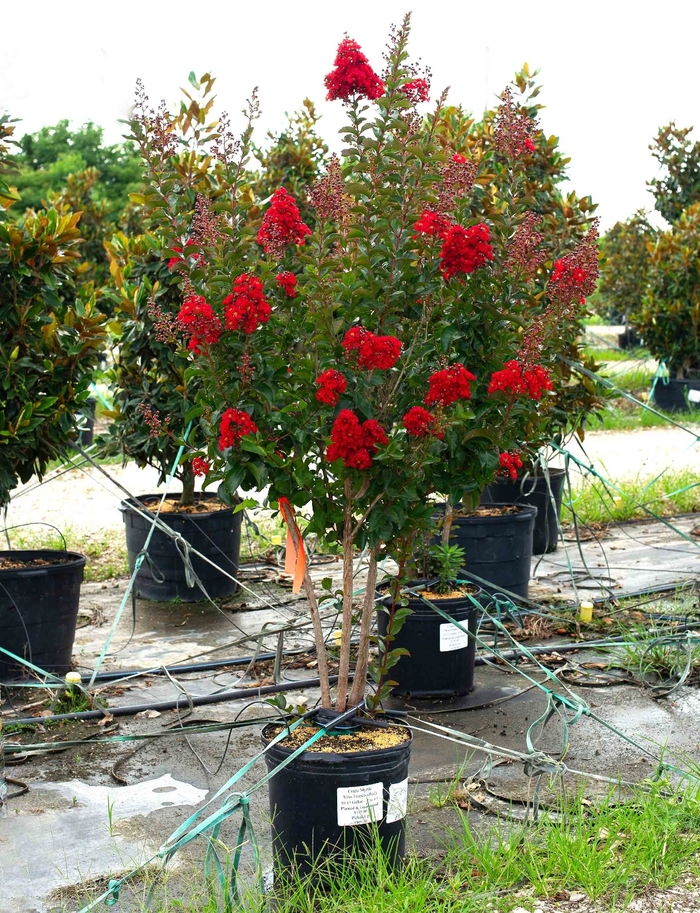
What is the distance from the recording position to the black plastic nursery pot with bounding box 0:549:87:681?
4.46m

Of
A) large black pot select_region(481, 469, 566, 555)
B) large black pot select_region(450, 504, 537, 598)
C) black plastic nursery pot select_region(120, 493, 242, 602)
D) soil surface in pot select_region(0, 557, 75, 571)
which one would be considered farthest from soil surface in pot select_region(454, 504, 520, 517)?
soil surface in pot select_region(0, 557, 75, 571)

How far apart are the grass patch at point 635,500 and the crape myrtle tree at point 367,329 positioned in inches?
187

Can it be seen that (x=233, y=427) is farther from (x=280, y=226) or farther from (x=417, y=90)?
(x=417, y=90)

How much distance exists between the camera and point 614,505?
26.2 ft

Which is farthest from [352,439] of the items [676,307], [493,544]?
[676,307]

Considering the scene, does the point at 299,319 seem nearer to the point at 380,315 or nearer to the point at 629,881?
the point at 380,315

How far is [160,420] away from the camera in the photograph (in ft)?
19.4

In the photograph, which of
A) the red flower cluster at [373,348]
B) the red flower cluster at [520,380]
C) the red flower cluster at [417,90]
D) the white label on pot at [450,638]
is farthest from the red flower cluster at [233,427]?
the white label on pot at [450,638]

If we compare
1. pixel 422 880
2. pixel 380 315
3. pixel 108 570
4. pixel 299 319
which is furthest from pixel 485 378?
pixel 108 570

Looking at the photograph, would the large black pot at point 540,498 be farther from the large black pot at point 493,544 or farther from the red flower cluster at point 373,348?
the red flower cluster at point 373,348

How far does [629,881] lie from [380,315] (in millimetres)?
1627

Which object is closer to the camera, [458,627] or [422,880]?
[422,880]

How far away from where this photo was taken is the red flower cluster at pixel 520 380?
2738 millimetres

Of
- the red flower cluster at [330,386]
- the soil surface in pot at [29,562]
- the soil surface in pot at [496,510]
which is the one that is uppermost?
the red flower cluster at [330,386]
